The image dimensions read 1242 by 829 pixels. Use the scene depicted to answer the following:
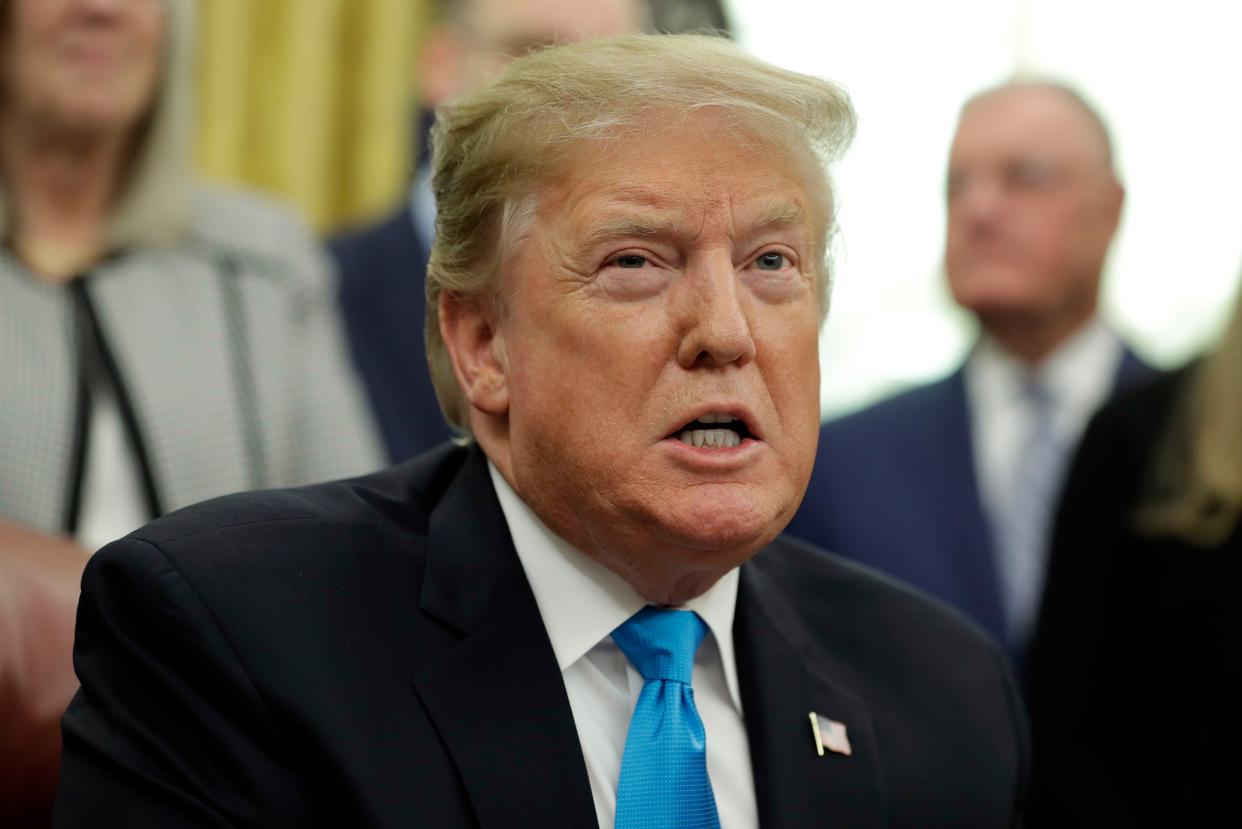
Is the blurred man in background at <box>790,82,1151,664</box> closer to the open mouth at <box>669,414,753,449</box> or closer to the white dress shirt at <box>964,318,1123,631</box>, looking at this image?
the white dress shirt at <box>964,318,1123,631</box>

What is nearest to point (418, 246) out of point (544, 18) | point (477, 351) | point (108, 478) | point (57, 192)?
point (544, 18)

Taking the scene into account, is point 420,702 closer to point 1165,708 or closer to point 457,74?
point 1165,708

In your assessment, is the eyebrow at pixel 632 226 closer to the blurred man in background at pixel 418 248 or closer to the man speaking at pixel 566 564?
the man speaking at pixel 566 564

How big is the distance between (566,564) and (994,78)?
140 inches

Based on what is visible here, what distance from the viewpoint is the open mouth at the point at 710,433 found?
6.56 feet

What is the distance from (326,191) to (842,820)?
3.43 metres

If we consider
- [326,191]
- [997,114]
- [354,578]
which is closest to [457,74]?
[326,191]

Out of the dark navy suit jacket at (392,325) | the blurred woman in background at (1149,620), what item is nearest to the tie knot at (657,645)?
the blurred woman in background at (1149,620)

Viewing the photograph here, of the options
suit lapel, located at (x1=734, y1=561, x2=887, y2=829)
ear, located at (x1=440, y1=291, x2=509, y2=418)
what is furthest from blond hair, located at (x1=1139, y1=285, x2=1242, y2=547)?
ear, located at (x1=440, y1=291, x2=509, y2=418)

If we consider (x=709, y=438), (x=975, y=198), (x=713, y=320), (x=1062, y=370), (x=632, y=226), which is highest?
(x=632, y=226)

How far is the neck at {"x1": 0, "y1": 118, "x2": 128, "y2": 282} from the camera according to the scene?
3.12m

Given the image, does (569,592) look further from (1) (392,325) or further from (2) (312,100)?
(2) (312,100)

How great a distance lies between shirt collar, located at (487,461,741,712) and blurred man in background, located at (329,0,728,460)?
1.46 meters

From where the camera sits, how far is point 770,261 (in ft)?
6.89
